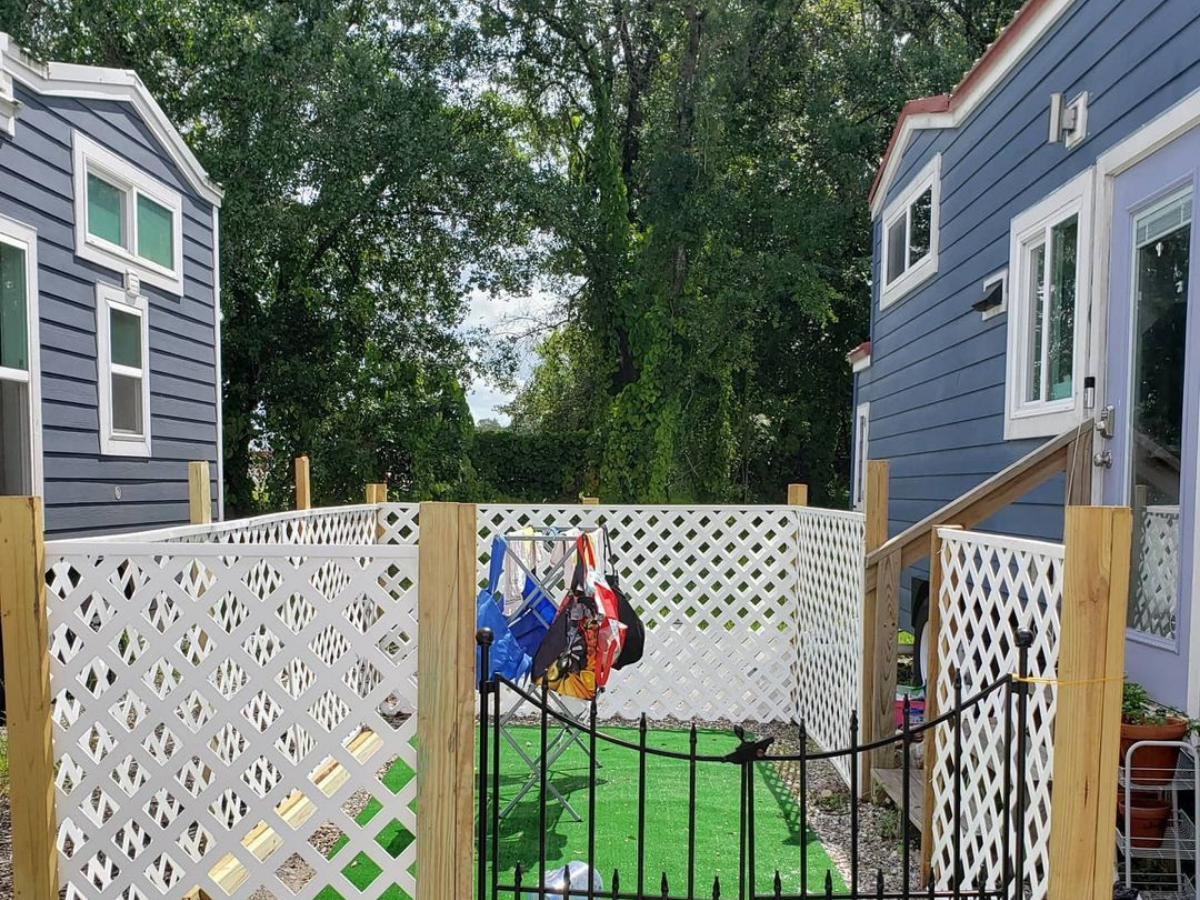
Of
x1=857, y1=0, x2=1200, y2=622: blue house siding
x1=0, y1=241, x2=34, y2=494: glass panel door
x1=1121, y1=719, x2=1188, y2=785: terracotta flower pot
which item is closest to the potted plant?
x1=1121, y1=719, x2=1188, y2=785: terracotta flower pot

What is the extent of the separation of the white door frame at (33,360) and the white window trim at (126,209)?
1.59 ft

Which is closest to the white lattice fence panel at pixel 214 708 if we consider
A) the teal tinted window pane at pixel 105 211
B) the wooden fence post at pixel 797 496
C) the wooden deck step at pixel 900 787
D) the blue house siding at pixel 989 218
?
the wooden deck step at pixel 900 787

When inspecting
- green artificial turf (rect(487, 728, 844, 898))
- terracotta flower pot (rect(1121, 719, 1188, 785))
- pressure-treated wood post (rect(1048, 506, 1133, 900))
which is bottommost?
green artificial turf (rect(487, 728, 844, 898))

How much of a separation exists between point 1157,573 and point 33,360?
579 centimetres

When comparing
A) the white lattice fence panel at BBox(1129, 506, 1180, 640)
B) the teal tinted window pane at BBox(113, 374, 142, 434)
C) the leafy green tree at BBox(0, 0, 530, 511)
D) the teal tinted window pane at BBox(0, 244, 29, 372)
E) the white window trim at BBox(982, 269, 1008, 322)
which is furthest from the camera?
the leafy green tree at BBox(0, 0, 530, 511)

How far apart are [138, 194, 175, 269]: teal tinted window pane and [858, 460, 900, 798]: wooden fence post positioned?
5502 millimetres

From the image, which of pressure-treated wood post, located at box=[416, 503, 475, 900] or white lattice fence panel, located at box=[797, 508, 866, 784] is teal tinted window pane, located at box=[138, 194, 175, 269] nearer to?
white lattice fence panel, located at box=[797, 508, 866, 784]

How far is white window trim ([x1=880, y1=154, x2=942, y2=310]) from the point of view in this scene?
5.93 meters

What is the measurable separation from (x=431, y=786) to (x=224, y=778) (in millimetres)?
588

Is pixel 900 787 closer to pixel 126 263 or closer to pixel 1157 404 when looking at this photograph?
pixel 1157 404

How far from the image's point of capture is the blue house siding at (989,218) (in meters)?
3.38

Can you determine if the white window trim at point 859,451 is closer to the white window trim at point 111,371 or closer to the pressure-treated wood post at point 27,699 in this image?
the white window trim at point 111,371

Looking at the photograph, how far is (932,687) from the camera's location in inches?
123

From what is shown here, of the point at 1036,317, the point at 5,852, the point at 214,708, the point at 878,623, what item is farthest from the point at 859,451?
the point at 214,708
